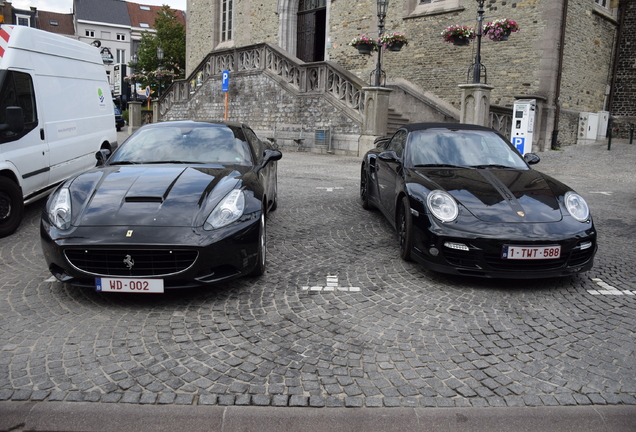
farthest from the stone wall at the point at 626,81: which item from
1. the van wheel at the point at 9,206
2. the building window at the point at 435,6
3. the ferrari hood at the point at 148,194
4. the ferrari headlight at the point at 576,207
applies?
the van wheel at the point at 9,206

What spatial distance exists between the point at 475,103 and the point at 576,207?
34.9ft

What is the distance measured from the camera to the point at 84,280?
13.9ft

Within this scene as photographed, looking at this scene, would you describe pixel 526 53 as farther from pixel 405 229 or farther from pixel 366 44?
pixel 405 229

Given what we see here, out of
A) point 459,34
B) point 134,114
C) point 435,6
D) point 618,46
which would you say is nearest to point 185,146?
→ point 459,34

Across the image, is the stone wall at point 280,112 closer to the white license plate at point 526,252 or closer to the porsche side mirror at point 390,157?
the porsche side mirror at point 390,157

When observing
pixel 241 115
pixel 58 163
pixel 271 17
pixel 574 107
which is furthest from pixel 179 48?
pixel 58 163

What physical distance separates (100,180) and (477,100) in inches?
485

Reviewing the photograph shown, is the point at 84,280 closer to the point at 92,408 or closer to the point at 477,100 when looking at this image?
the point at 92,408

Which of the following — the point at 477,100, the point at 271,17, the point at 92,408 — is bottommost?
the point at 92,408

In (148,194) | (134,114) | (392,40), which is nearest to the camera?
(148,194)

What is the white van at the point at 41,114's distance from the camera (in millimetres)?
6523

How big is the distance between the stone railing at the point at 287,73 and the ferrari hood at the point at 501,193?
40.8ft

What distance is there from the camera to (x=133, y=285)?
4.13m

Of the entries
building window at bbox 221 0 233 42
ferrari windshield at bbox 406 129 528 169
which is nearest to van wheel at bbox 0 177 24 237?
ferrari windshield at bbox 406 129 528 169
